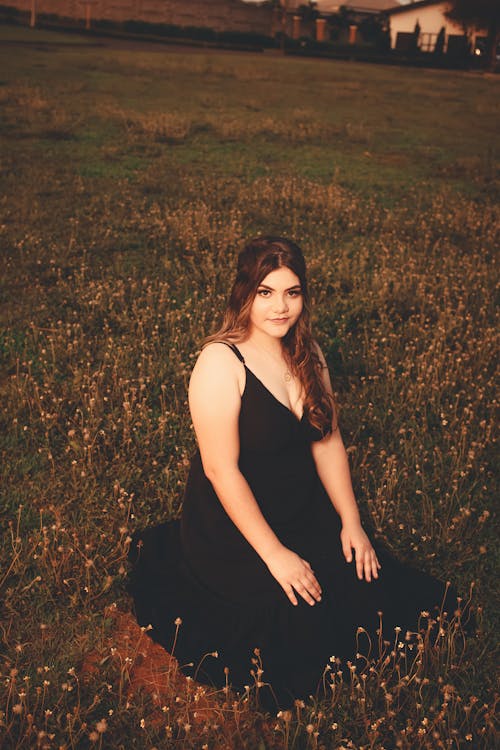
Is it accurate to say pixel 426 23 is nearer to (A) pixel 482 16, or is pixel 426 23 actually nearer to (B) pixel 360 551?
(A) pixel 482 16

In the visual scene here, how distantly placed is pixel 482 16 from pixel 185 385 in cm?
5842

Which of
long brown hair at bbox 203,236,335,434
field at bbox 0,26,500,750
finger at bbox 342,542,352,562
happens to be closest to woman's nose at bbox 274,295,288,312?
long brown hair at bbox 203,236,335,434

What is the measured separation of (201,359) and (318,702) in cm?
183

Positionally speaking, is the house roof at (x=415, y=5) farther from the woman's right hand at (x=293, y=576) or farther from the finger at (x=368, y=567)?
the woman's right hand at (x=293, y=576)

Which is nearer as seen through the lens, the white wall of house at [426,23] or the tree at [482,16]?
the tree at [482,16]

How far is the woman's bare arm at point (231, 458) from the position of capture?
329 cm

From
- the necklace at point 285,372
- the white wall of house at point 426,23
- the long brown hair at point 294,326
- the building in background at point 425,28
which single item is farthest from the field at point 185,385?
the white wall of house at point 426,23

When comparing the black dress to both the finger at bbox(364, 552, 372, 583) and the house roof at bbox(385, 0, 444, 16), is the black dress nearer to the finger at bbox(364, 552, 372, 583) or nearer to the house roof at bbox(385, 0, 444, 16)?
the finger at bbox(364, 552, 372, 583)

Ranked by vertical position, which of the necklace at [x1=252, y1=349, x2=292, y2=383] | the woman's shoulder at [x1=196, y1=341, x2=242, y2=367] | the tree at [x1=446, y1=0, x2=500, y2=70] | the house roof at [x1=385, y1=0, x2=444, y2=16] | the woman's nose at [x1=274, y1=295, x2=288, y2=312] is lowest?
the necklace at [x1=252, y1=349, x2=292, y2=383]

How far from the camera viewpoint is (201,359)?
3.40 meters

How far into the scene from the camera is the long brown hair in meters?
3.40

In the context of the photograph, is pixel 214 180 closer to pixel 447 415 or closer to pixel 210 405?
pixel 447 415

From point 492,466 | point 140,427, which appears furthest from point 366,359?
point 140,427

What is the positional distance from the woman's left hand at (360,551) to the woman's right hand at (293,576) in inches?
13.4
